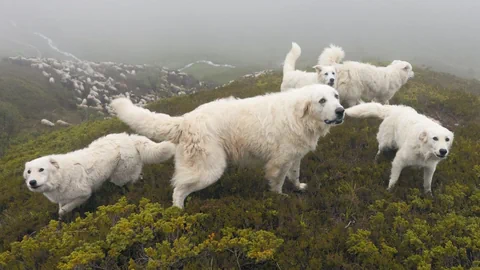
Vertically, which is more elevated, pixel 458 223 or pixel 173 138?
pixel 173 138

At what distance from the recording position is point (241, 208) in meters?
5.51

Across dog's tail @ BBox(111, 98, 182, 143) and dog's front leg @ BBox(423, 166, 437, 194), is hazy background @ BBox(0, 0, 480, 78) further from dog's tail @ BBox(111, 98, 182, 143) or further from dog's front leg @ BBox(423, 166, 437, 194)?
dog's tail @ BBox(111, 98, 182, 143)

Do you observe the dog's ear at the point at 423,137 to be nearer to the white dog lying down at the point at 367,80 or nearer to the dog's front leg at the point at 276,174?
the dog's front leg at the point at 276,174

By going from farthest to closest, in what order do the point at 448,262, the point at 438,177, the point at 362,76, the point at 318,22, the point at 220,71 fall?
1. the point at 318,22
2. the point at 220,71
3. the point at 362,76
4. the point at 438,177
5. the point at 448,262

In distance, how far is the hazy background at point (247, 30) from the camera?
247 feet

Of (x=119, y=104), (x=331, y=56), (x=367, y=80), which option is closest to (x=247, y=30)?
(x=331, y=56)

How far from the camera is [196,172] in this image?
549 centimetres

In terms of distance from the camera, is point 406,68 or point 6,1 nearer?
point 406,68

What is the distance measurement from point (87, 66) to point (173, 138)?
44290 mm

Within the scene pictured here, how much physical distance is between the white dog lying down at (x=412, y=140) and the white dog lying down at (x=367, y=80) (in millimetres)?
2890

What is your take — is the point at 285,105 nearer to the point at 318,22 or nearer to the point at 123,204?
→ the point at 123,204

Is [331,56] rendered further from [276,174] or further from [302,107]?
[276,174]

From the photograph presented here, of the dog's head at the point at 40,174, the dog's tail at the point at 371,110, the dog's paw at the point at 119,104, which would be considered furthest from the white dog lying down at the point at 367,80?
the dog's head at the point at 40,174

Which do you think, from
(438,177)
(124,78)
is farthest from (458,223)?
(124,78)
